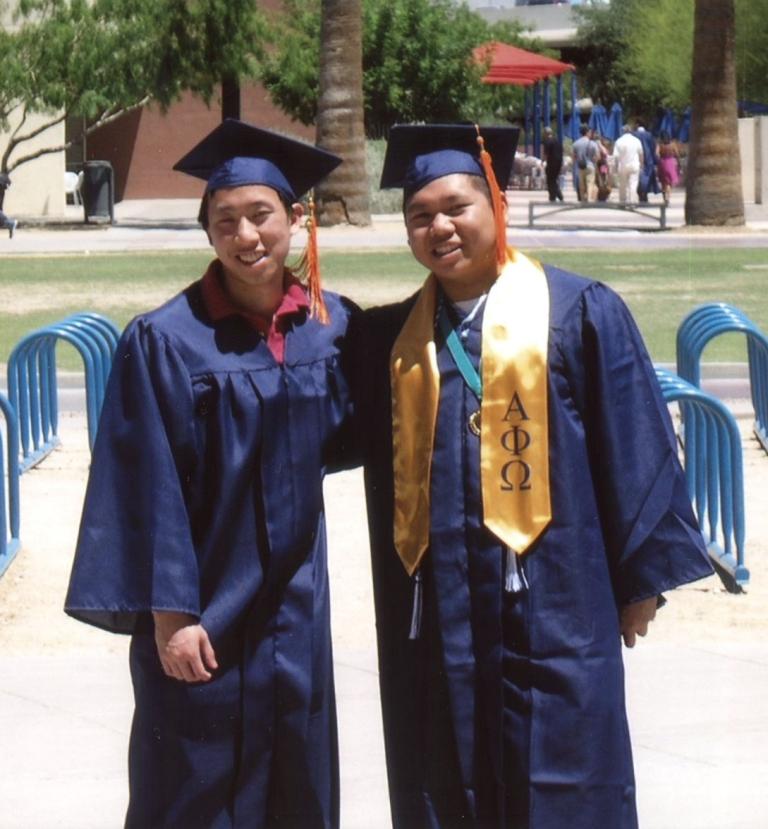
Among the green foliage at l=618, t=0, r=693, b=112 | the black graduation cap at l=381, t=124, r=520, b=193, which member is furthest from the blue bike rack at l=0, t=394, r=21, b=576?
the green foliage at l=618, t=0, r=693, b=112

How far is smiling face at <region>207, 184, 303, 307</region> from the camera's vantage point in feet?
13.0

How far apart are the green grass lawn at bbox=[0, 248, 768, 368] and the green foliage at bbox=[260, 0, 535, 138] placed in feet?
44.7

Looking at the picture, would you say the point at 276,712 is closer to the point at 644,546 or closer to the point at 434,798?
the point at 434,798

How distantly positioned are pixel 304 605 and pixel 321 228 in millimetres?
24125

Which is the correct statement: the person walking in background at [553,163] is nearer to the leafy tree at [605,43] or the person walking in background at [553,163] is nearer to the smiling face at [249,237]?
the leafy tree at [605,43]

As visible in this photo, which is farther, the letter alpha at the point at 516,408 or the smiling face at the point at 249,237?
the smiling face at the point at 249,237

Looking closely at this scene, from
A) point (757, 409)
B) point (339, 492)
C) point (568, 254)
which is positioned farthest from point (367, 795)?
point (568, 254)

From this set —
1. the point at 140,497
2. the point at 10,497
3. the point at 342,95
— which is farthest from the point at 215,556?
the point at 342,95

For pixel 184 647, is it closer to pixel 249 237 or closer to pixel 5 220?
pixel 249 237

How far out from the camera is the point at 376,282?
1973cm

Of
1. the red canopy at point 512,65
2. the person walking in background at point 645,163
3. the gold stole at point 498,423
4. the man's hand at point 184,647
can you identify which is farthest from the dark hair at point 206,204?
the person walking in background at point 645,163

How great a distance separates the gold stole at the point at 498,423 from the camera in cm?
385

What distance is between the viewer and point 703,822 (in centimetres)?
515

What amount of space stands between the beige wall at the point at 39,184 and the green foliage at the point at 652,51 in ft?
51.0
